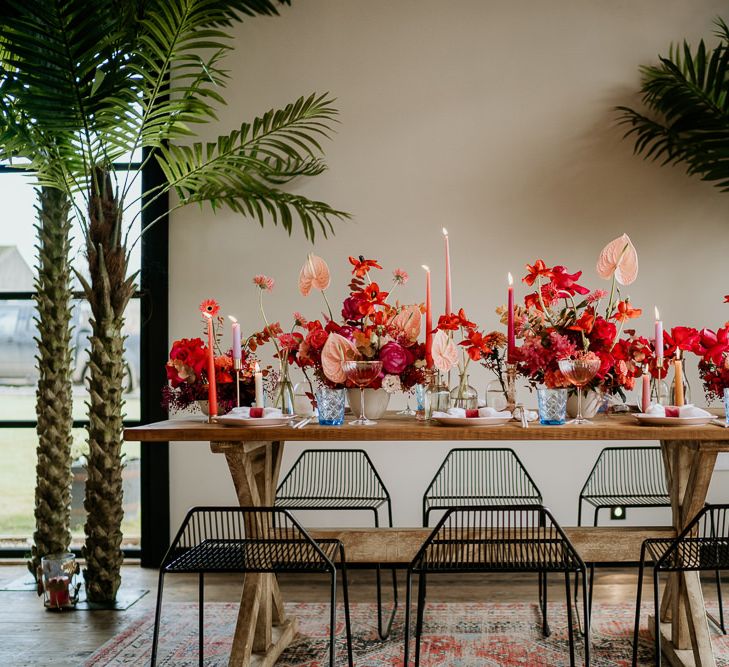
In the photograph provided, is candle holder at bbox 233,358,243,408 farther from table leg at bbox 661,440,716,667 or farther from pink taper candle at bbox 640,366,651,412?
table leg at bbox 661,440,716,667

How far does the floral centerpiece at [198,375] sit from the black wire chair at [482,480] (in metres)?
1.02

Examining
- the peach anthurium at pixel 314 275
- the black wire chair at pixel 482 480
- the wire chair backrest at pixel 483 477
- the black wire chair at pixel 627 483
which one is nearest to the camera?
the peach anthurium at pixel 314 275

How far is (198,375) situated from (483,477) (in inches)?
59.4

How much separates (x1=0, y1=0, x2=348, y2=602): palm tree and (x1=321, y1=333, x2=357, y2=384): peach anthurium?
1.22 m

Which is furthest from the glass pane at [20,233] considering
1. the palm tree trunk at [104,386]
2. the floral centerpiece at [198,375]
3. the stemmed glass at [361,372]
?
the stemmed glass at [361,372]

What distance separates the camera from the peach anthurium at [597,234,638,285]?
99.0 inches

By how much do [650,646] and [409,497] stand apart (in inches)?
58.0

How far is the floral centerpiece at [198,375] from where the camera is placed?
2512 millimetres

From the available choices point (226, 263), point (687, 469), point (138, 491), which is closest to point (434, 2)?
point (226, 263)

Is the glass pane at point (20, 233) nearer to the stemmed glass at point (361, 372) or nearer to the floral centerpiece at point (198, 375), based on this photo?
the floral centerpiece at point (198, 375)

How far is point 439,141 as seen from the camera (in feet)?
13.2

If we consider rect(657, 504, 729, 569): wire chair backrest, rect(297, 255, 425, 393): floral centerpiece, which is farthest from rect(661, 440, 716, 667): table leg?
rect(297, 255, 425, 393): floral centerpiece

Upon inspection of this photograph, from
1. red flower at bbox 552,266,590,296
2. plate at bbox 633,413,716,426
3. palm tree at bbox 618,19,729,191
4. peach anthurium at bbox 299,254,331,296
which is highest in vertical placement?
palm tree at bbox 618,19,729,191

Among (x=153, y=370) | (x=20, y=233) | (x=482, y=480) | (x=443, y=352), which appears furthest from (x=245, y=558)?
(x=20, y=233)
